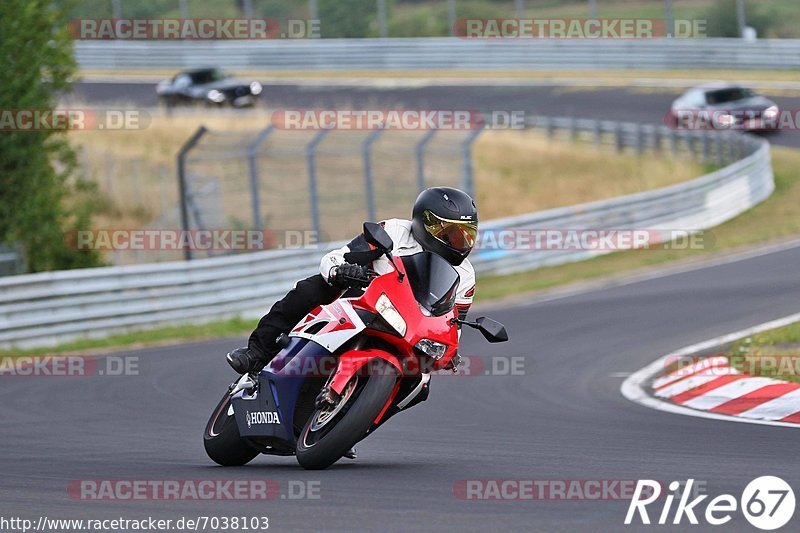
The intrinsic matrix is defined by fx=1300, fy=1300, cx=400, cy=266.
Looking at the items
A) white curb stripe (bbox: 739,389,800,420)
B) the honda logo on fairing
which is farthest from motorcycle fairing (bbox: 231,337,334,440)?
white curb stripe (bbox: 739,389,800,420)

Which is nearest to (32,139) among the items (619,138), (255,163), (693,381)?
(255,163)

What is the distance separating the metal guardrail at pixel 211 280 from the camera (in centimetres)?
1664

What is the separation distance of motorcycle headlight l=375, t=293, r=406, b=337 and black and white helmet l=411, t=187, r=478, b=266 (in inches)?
18.8

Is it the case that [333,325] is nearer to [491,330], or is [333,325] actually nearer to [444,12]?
[491,330]

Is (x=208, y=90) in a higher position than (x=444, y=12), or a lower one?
lower

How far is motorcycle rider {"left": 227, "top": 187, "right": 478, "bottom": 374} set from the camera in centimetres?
707

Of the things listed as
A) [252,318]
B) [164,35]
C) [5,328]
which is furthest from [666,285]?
[164,35]

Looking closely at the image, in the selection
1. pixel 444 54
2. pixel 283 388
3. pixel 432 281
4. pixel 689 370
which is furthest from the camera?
pixel 444 54

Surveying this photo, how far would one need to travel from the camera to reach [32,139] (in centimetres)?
1916

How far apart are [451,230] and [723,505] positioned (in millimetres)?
2146

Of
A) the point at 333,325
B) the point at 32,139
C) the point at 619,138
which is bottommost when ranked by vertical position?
the point at 619,138

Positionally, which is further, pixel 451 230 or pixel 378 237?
pixel 451 230

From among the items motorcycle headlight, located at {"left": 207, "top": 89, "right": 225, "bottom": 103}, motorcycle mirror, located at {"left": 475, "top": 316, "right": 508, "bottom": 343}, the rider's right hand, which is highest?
the rider's right hand

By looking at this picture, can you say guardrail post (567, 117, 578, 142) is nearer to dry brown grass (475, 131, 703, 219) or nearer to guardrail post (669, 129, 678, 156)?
dry brown grass (475, 131, 703, 219)
